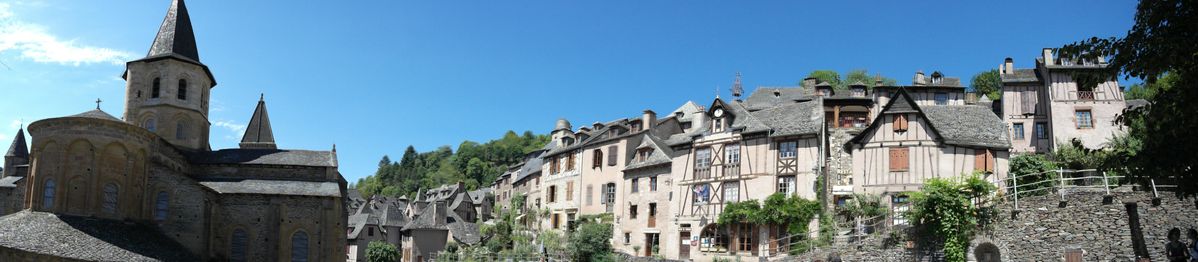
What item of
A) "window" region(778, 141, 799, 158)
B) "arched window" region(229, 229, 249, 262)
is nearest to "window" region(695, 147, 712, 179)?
"window" region(778, 141, 799, 158)

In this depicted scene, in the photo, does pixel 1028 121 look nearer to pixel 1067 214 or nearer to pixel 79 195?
pixel 1067 214

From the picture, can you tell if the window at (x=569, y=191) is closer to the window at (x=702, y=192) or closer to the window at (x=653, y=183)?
the window at (x=653, y=183)

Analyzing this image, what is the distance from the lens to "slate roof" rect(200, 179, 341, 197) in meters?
36.5

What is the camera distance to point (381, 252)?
62875 millimetres

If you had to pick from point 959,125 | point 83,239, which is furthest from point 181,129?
point 959,125

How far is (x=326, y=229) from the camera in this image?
3669cm

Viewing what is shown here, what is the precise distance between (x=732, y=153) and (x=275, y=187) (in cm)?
1930

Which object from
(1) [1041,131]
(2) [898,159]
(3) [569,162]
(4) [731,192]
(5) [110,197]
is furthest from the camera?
(3) [569,162]

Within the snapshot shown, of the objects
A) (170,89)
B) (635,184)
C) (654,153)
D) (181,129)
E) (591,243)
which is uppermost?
(170,89)

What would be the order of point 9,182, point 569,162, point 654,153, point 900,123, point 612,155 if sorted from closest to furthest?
point 900,123
point 9,182
point 654,153
point 612,155
point 569,162

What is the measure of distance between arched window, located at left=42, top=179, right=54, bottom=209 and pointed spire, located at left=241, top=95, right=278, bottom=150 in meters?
17.5

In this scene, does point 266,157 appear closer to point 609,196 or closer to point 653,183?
point 609,196

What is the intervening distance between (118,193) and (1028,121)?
40.2 meters

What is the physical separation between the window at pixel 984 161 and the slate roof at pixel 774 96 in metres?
14.7
